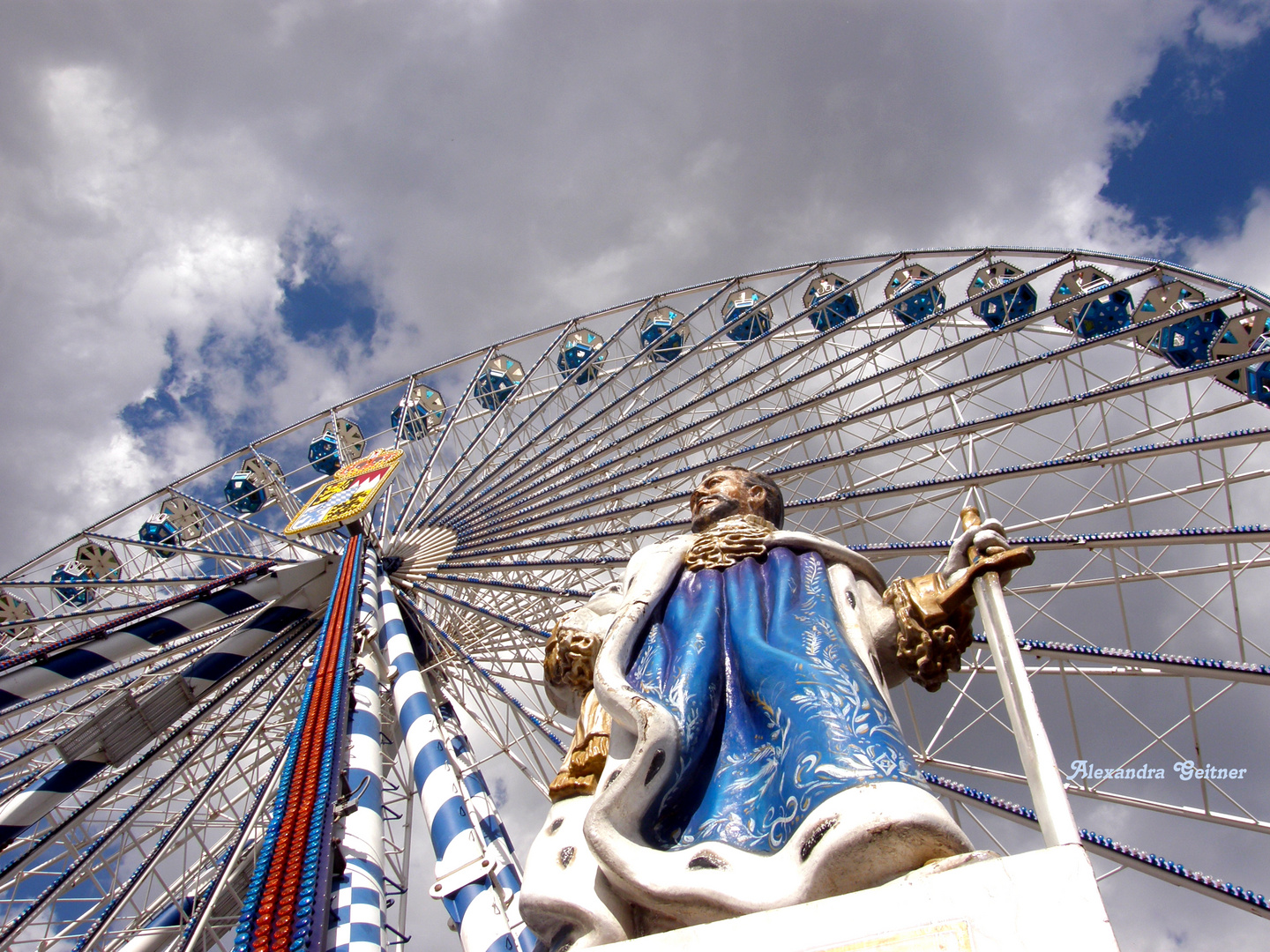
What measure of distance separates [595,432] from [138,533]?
36.2 ft

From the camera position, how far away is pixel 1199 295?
476 inches

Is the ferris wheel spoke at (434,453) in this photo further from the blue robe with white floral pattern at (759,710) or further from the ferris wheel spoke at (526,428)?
the blue robe with white floral pattern at (759,710)

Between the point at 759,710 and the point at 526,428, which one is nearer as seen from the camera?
the point at 759,710

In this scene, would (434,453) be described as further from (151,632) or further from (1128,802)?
(1128,802)

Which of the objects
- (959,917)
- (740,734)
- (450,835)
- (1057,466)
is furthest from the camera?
(1057,466)

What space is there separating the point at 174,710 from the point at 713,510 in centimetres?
777

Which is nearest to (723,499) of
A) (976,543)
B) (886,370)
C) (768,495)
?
(768,495)

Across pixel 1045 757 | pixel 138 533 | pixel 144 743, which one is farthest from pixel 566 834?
pixel 138 533

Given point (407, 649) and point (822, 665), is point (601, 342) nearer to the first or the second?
point (407, 649)

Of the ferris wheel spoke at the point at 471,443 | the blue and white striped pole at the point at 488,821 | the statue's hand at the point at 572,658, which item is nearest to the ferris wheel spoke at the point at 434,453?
the ferris wheel spoke at the point at 471,443

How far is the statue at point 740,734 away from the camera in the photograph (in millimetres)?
2744

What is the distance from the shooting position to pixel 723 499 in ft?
18.1

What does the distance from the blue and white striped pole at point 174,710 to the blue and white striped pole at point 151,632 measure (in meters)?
0.32

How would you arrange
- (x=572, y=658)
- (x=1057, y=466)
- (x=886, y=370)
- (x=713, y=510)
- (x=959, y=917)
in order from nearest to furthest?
(x=959, y=917)
(x=572, y=658)
(x=713, y=510)
(x=1057, y=466)
(x=886, y=370)
